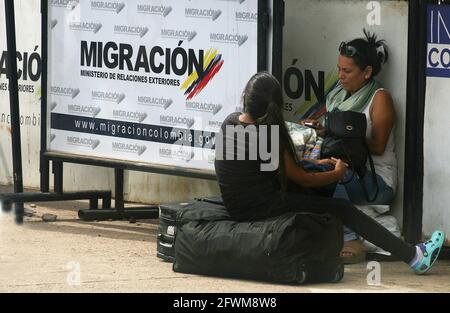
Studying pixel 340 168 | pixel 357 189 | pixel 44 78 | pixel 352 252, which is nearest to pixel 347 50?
pixel 357 189

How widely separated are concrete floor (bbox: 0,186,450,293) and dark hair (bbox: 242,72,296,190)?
2.61ft

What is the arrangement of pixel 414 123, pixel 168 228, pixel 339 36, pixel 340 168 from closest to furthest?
pixel 340 168 < pixel 168 228 < pixel 414 123 < pixel 339 36

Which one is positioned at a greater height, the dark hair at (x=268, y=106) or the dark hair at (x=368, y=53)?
the dark hair at (x=368, y=53)

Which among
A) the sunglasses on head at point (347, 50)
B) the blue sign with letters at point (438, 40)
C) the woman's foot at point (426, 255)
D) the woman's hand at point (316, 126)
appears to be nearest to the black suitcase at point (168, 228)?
the woman's hand at point (316, 126)

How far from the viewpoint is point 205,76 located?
28.0ft

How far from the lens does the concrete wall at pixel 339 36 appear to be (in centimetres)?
825

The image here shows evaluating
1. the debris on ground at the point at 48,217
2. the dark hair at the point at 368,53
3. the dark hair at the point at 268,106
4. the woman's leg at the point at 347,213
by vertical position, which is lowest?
the debris on ground at the point at 48,217

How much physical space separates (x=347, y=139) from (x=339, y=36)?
938 millimetres

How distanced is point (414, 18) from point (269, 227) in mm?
1997

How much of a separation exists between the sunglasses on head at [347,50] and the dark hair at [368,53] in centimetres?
2

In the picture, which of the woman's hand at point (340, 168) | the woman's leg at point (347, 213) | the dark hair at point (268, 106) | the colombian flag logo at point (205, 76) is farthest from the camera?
the colombian flag logo at point (205, 76)

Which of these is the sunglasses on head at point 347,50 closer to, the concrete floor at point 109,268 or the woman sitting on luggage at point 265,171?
the woman sitting on luggage at point 265,171

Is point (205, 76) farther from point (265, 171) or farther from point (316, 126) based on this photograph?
point (265, 171)

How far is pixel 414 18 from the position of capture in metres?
8.09
